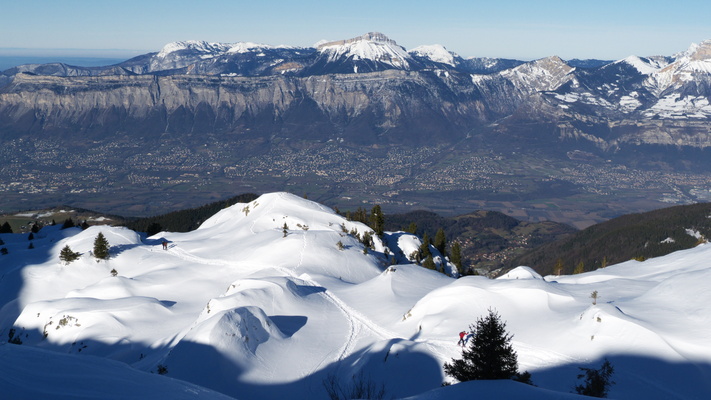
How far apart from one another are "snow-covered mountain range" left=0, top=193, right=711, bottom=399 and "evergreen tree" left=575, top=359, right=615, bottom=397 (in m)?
0.72

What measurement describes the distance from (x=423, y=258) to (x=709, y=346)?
173 ft

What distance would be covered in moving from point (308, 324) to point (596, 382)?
2096 cm

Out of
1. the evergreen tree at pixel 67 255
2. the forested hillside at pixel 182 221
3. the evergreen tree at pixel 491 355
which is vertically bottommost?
the forested hillside at pixel 182 221

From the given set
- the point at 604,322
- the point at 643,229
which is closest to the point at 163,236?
the point at 604,322

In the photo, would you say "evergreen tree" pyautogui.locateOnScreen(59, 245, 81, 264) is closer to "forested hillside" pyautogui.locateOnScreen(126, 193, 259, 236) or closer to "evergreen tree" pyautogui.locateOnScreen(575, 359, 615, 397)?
"evergreen tree" pyautogui.locateOnScreen(575, 359, 615, 397)

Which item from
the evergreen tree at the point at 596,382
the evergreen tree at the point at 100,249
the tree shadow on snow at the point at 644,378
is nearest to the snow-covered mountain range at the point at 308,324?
the tree shadow on snow at the point at 644,378

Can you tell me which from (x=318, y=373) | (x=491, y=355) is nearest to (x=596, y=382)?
(x=491, y=355)

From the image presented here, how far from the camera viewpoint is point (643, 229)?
151625mm

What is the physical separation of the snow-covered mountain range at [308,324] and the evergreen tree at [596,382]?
72 cm

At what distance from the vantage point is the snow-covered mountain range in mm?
26688

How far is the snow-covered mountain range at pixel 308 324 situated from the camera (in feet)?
87.6

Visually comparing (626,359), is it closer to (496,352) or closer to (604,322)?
(604,322)

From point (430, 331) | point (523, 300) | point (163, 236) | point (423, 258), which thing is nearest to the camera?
point (430, 331)

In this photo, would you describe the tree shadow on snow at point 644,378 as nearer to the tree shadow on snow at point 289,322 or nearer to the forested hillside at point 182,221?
the tree shadow on snow at point 289,322
